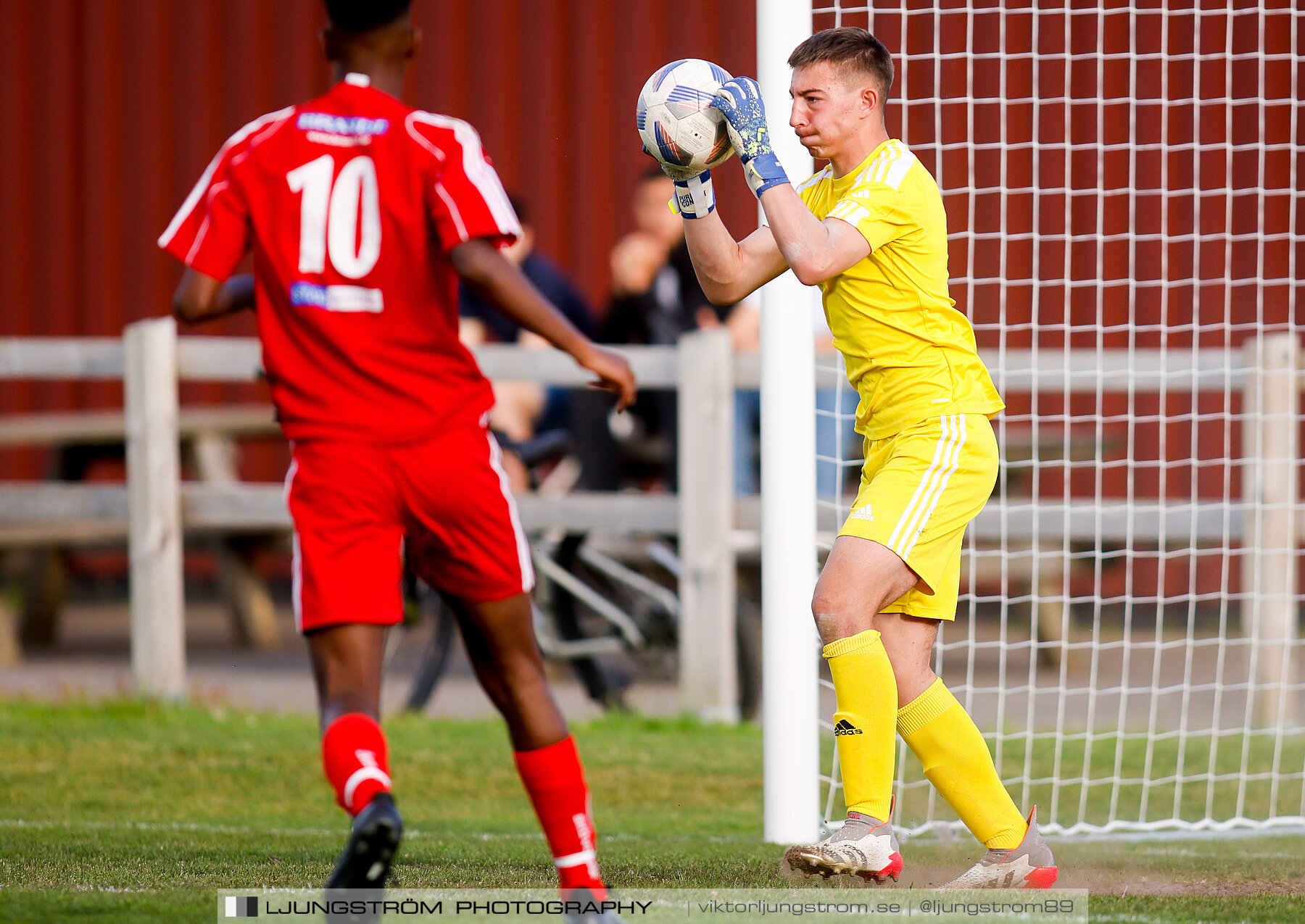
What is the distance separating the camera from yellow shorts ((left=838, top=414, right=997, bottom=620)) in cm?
388

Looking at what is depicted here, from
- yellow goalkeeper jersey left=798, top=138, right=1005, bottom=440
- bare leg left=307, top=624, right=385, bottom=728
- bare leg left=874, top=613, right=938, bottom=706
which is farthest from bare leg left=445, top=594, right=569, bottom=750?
yellow goalkeeper jersey left=798, top=138, right=1005, bottom=440

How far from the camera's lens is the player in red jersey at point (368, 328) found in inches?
123

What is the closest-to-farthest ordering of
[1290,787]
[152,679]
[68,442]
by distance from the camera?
[1290,787] < [152,679] < [68,442]

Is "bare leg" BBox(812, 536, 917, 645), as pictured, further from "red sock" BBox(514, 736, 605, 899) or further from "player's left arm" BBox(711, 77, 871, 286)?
"red sock" BBox(514, 736, 605, 899)

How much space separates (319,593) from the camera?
3111 millimetres

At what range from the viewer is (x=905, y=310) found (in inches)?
157

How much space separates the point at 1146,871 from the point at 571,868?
80.8 inches

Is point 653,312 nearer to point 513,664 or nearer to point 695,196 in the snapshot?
point 695,196

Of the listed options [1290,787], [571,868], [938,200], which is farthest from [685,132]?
[1290,787]

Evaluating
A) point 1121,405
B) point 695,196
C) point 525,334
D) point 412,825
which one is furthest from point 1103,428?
point 695,196

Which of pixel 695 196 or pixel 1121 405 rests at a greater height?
pixel 695 196

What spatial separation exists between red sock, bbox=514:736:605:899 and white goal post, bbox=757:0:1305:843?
1.56 metres

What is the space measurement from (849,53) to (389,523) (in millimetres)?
1733

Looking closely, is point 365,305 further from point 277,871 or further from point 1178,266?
point 1178,266
